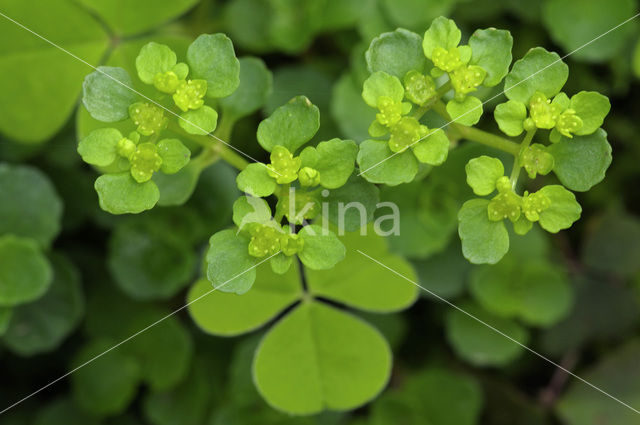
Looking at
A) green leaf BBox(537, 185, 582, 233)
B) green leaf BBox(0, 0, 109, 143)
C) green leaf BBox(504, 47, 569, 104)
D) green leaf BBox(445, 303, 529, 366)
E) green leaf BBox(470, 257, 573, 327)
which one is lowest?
green leaf BBox(445, 303, 529, 366)

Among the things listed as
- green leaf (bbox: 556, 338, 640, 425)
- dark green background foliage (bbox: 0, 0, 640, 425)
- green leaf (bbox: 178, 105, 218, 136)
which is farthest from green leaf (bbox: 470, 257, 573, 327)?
green leaf (bbox: 178, 105, 218, 136)

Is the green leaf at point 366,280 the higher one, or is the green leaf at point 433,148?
the green leaf at point 433,148

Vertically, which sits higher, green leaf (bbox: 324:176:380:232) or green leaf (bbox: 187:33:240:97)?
green leaf (bbox: 187:33:240:97)

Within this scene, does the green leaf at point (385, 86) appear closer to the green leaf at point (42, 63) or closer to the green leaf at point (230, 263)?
the green leaf at point (230, 263)

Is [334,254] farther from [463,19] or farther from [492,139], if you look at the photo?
[463,19]

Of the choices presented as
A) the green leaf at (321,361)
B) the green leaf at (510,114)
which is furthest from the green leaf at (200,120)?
→ the green leaf at (321,361)

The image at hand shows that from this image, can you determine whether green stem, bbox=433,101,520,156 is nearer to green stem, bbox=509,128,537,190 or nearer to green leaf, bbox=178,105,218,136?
green stem, bbox=509,128,537,190
